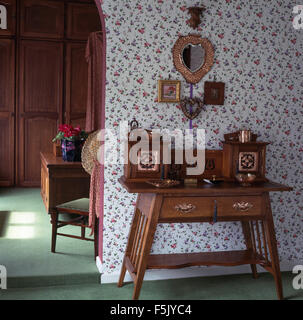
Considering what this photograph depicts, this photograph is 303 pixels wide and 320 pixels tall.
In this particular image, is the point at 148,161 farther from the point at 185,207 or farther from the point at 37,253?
the point at 37,253

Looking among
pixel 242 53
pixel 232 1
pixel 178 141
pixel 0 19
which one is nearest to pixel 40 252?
pixel 178 141

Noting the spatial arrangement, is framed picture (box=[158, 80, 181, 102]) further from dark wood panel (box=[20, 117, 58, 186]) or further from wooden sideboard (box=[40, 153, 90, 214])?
dark wood panel (box=[20, 117, 58, 186])

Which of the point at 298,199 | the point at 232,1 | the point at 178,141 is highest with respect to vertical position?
the point at 232,1

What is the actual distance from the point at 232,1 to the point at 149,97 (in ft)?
3.34

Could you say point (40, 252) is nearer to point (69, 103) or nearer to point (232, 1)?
point (232, 1)

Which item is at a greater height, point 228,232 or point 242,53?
point 242,53

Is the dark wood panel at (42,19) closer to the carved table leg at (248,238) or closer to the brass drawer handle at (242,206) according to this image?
the carved table leg at (248,238)

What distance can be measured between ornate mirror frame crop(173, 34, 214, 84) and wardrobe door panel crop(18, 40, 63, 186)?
356cm

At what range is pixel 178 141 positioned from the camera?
3.54 metres

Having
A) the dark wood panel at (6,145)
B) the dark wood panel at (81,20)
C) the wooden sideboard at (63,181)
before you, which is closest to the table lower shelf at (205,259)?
the wooden sideboard at (63,181)

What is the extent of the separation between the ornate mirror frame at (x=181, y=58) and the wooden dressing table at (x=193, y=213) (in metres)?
0.87

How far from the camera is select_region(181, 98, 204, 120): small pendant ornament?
350 cm

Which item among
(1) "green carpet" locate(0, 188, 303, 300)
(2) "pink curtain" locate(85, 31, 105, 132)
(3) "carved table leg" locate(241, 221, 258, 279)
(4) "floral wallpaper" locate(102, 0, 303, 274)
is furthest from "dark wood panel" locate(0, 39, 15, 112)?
(3) "carved table leg" locate(241, 221, 258, 279)
